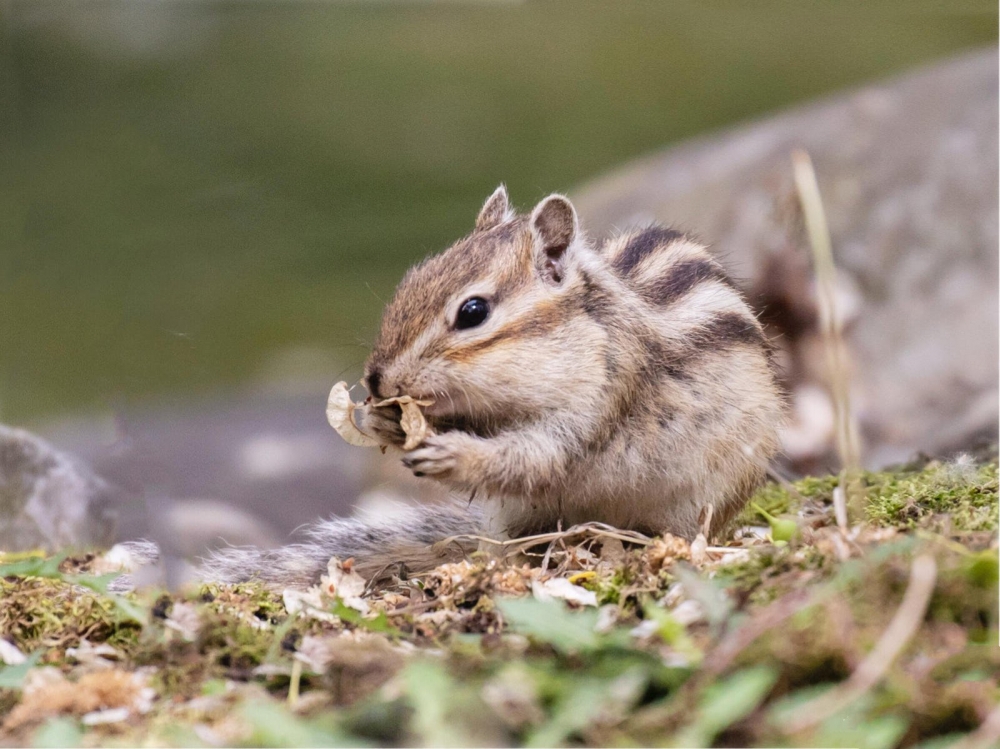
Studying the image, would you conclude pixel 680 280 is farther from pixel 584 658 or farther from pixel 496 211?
pixel 584 658

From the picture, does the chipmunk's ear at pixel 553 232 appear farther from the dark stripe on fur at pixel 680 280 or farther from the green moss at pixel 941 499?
the green moss at pixel 941 499

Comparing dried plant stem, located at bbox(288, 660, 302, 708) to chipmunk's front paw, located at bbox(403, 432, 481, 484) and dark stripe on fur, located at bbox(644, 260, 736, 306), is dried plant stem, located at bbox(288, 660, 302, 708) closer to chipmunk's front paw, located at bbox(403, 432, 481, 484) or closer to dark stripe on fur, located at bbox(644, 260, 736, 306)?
chipmunk's front paw, located at bbox(403, 432, 481, 484)

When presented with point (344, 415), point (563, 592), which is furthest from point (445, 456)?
point (563, 592)

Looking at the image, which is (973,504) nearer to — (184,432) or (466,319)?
(466,319)

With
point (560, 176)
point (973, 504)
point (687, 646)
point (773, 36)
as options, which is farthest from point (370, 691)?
point (560, 176)

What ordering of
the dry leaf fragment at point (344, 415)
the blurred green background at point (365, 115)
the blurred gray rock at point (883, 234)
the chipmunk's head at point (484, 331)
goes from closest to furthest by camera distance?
the chipmunk's head at point (484, 331), the dry leaf fragment at point (344, 415), the blurred gray rock at point (883, 234), the blurred green background at point (365, 115)

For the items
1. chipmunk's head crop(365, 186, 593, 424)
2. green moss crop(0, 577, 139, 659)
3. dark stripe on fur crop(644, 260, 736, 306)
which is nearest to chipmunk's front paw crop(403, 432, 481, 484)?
chipmunk's head crop(365, 186, 593, 424)

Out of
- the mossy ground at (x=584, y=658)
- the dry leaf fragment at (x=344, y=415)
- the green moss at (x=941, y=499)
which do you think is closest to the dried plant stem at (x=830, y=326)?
the mossy ground at (x=584, y=658)

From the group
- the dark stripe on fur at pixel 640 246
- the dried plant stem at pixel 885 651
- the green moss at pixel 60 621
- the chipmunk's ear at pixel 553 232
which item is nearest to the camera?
the dried plant stem at pixel 885 651
